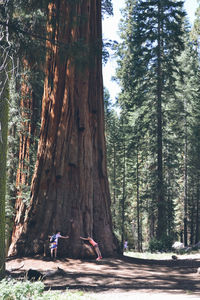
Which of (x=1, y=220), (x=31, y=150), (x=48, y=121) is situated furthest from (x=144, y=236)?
(x=1, y=220)

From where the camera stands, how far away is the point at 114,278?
28.3ft

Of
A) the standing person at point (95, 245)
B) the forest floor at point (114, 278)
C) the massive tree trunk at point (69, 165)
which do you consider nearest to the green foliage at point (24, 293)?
the forest floor at point (114, 278)

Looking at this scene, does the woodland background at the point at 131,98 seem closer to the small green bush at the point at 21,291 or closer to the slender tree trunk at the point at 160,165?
the slender tree trunk at the point at 160,165

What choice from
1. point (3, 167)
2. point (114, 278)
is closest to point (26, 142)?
point (3, 167)

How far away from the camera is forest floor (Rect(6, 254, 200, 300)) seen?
705 cm

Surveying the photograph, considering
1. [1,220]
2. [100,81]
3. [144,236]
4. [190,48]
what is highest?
[190,48]

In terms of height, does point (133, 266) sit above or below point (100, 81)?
below

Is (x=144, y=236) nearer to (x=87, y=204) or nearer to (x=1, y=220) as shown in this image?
(x=87, y=204)

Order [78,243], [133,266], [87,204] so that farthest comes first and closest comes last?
[87,204], [78,243], [133,266]

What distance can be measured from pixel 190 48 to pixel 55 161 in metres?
30.3

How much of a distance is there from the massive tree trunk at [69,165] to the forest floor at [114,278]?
96cm

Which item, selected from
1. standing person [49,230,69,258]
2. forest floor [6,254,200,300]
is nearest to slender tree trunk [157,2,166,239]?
forest floor [6,254,200,300]

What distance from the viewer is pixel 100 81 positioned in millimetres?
13797

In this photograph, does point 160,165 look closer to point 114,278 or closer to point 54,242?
point 54,242
